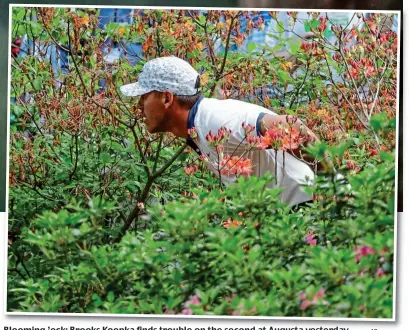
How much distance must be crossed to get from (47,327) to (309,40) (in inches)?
80.8

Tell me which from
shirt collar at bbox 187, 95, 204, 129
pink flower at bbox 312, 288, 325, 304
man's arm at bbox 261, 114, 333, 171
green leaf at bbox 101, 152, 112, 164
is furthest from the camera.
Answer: green leaf at bbox 101, 152, 112, 164

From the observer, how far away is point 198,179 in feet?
15.7

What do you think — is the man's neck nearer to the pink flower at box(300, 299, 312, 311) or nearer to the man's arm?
the man's arm

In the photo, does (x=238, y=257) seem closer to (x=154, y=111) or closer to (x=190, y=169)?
(x=190, y=169)

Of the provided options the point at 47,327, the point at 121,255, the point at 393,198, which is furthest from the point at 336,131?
the point at 47,327

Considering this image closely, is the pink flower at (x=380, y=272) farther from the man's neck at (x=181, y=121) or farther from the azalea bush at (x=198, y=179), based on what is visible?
the man's neck at (x=181, y=121)

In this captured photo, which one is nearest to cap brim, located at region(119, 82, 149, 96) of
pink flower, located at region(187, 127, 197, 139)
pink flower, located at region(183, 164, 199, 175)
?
pink flower, located at region(187, 127, 197, 139)

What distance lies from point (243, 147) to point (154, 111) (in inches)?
20.7

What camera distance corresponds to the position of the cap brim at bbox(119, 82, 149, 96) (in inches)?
179

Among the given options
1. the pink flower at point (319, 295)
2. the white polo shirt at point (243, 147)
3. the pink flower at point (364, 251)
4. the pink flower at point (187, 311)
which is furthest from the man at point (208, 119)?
the pink flower at point (187, 311)

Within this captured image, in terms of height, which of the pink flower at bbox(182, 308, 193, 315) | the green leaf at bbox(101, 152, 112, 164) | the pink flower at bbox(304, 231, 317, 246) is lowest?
the pink flower at bbox(182, 308, 193, 315)

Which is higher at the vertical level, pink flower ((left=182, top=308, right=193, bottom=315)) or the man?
the man

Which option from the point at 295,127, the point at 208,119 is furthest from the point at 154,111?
the point at 295,127

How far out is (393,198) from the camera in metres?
4.11
